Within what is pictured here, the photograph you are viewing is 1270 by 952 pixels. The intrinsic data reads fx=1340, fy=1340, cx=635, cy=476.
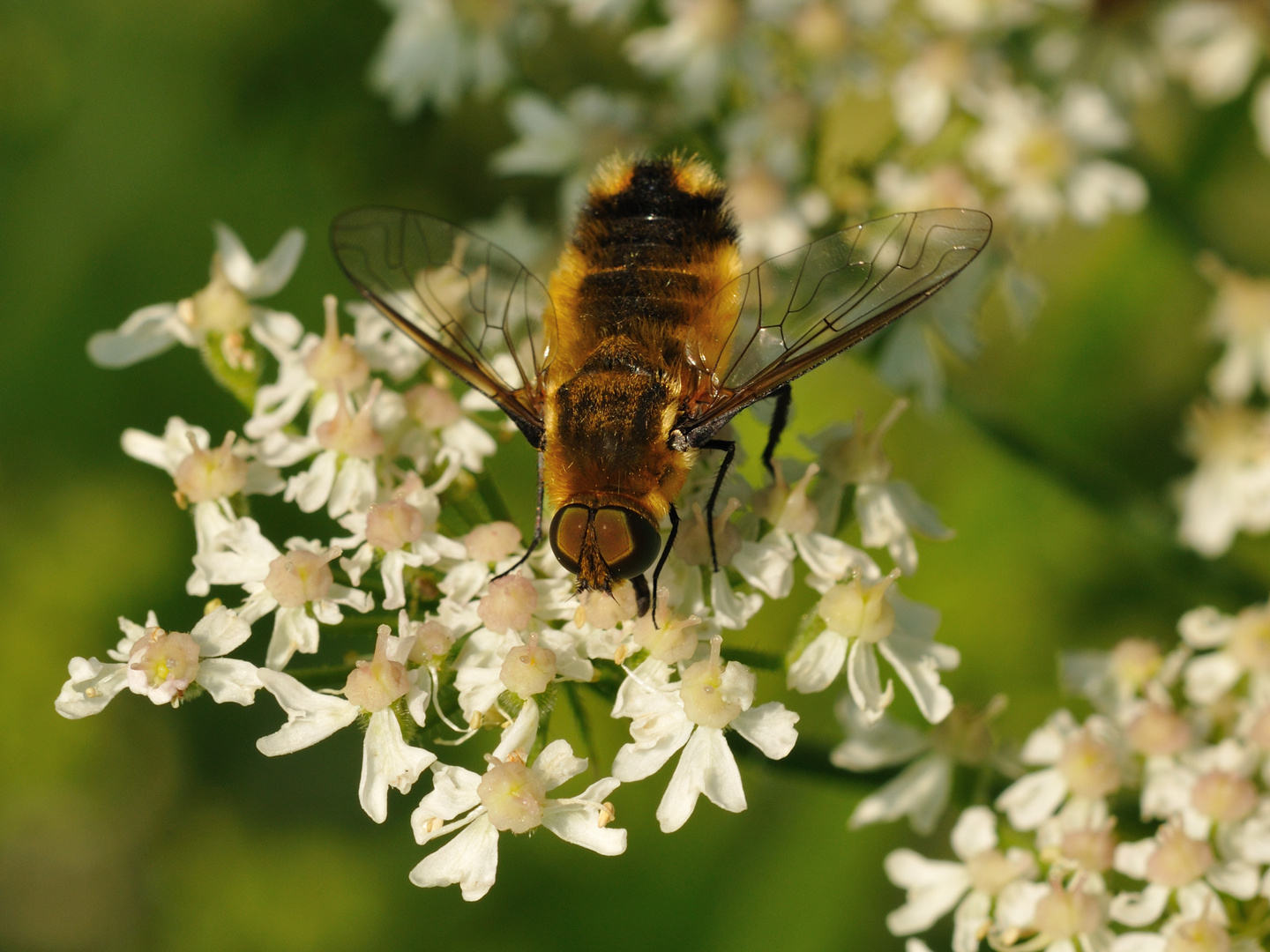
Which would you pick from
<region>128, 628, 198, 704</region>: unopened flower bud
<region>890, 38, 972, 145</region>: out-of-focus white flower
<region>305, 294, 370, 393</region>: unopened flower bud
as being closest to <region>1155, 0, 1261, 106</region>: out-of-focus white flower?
<region>890, 38, 972, 145</region>: out-of-focus white flower

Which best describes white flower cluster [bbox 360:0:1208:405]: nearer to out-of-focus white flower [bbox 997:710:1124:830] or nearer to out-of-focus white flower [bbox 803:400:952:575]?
out-of-focus white flower [bbox 803:400:952:575]

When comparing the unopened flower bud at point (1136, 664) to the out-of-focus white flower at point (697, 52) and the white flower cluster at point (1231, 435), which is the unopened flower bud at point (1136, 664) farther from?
the out-of-focus white flower at point (697, 52)

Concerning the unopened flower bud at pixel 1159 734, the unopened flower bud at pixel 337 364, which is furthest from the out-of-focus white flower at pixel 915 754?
the unopened flower bud at pixel 337 364

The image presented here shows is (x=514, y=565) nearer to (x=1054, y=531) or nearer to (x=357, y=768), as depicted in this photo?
(x=357, y=768)

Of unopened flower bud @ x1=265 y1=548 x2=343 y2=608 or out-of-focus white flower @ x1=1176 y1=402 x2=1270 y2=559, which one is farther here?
out-of-focus white flower @ x1=1176 y1=402 x2=1270 y2=559

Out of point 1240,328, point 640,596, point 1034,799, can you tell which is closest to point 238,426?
point 640,596
